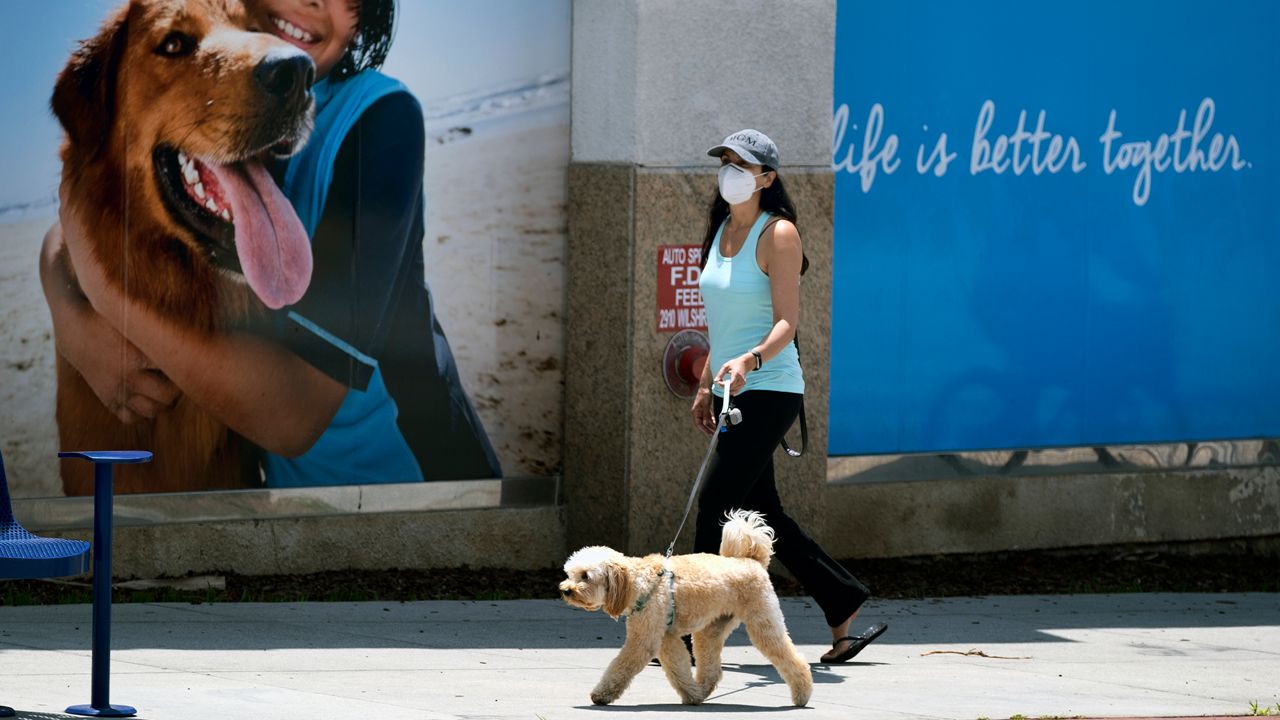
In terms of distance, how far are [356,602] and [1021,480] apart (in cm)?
383

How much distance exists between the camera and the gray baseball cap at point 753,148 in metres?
6.87

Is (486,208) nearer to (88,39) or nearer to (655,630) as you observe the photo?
(88,39)

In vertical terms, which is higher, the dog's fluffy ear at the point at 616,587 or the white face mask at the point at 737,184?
the white face mask at the point at 737,184

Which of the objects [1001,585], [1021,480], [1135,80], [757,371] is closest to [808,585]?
[757,371]

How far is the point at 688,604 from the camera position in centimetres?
616

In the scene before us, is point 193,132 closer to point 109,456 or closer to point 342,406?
point 342,406

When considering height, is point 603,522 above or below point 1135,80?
below

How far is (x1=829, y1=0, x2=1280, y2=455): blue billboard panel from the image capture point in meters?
9.84

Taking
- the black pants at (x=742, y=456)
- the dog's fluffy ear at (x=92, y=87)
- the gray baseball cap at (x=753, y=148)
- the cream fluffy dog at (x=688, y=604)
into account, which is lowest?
the cream fluffy dog at (x=688, y=604)

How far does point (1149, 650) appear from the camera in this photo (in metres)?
7.95

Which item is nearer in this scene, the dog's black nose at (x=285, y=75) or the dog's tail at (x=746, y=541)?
the dog's tail at (x=746, y=541)

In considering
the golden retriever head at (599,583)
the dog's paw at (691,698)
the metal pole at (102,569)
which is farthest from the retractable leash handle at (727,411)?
the metal pole at (102,569)

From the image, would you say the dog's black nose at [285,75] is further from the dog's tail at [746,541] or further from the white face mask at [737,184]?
the dog's tail at [746,541]

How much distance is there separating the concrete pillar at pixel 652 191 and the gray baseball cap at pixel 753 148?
1.96 m
